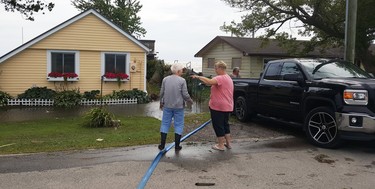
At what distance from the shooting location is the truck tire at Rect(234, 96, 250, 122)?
10034 millimetres

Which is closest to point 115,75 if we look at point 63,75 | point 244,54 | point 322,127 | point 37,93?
point 63,75

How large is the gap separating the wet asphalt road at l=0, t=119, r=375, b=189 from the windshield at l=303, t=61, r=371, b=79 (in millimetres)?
1503

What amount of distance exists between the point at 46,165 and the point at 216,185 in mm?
2703

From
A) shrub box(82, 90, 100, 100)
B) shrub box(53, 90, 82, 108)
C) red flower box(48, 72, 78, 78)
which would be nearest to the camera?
shrub box(53, 90, 82, 108)

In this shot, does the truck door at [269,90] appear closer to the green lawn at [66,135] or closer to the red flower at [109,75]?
the green lawn at [66,135]

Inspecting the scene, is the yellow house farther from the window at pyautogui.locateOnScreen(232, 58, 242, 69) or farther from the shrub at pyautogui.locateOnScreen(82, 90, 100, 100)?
the window at pyautogui.locateOnScreen(232, 58, 242, 69)

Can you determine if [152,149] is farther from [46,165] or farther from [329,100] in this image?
[329,100]

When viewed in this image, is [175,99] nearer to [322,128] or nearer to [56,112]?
[322,128]

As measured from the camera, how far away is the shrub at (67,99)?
16.2m

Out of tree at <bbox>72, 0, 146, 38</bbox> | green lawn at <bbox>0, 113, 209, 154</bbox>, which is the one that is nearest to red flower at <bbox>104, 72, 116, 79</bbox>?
green lawn at <bbox>0, 113, 209, 154</bbox>

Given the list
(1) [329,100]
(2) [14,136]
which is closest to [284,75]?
(1) [329,100]

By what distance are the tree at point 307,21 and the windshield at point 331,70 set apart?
10.2 meters

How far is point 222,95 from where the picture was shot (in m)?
6.84

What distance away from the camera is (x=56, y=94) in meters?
16.6
